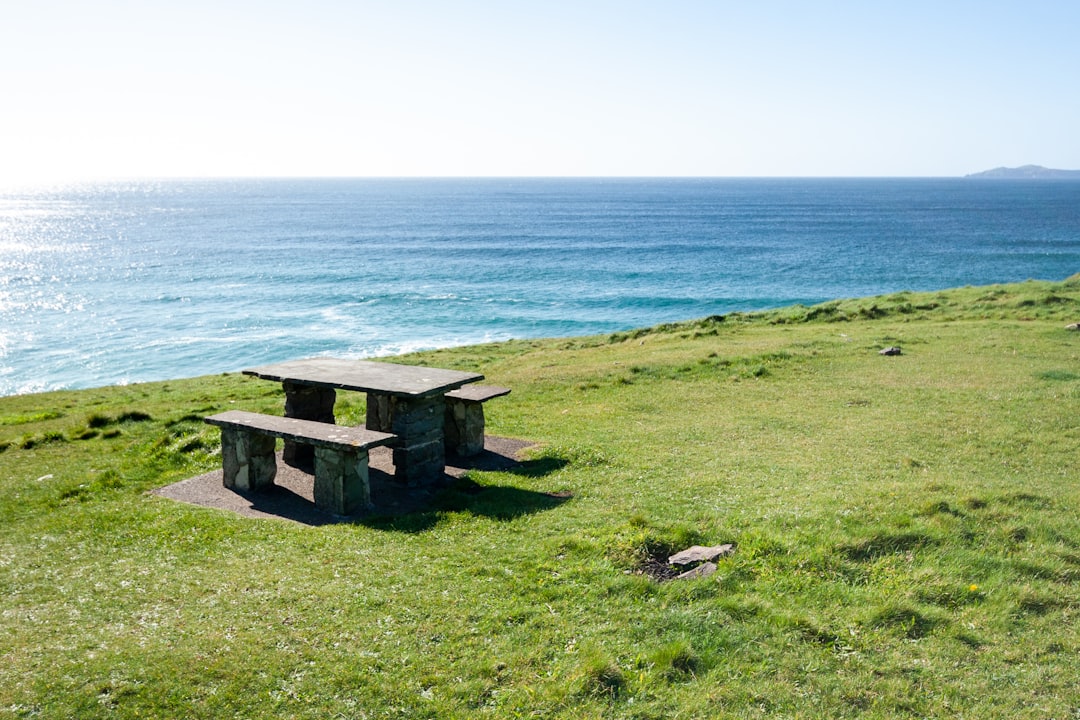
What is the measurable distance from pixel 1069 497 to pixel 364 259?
96142 millimetres

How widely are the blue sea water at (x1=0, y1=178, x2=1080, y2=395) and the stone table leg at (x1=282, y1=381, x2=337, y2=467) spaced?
36.7 metres

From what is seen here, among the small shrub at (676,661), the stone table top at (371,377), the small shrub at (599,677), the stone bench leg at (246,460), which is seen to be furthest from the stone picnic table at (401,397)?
the small shrub at (676,661)

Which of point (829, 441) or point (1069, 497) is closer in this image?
point (1069, 497)

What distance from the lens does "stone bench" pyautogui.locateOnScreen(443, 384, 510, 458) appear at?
15.6 meters

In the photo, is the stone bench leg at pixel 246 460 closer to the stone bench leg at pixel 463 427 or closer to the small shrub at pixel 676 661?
the stone bench leg at pixel 463 427

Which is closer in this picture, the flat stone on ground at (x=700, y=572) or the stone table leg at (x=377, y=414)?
the flat stone on ground at (x=700, y=572)

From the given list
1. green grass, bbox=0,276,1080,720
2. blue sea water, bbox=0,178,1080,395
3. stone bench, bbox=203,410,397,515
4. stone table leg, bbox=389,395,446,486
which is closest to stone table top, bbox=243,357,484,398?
stone table leg, bbox=389,395,446,486

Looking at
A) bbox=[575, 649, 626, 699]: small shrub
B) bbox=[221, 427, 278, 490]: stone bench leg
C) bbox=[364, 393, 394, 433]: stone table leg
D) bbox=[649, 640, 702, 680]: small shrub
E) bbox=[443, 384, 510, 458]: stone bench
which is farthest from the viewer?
bbox=[364, 393, 394, 433]: stone table leg

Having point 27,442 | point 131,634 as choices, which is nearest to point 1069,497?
point 131,634

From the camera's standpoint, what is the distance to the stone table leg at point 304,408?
15.7 m

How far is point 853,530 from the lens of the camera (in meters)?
10.4

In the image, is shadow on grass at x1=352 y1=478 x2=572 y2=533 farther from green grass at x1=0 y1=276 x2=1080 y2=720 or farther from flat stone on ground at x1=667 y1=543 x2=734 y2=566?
flat stone on ground at x1=667 y1=543 x2=734 y2=566

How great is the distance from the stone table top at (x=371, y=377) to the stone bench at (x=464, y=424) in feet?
1.96

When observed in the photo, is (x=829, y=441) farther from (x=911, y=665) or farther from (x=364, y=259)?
(x=364, y=259)
